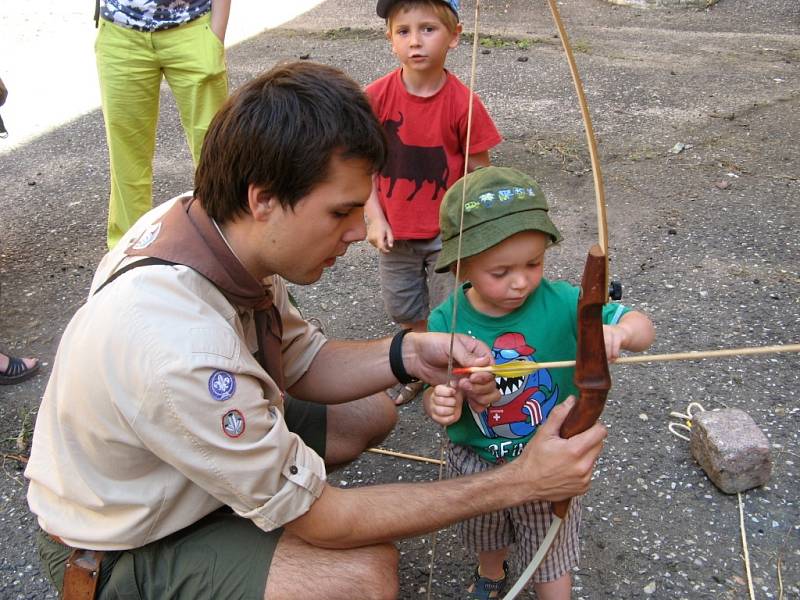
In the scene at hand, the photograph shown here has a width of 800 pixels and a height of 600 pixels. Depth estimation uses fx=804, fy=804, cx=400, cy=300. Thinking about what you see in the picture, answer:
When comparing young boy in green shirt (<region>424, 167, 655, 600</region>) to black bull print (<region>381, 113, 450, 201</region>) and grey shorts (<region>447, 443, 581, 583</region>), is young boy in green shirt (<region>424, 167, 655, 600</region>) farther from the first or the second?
→ black bull print (<region>381, 113, 450, 201</region>)

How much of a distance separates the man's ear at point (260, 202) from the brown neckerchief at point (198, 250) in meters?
0.10

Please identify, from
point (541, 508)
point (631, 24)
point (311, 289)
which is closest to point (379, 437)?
point (541, 508)

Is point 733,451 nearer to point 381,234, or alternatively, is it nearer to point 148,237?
point 381,234

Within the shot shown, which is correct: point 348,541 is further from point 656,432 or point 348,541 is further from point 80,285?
point 80,285

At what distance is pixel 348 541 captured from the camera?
1.67m

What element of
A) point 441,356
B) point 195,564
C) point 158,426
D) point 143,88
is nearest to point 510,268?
point 441,356

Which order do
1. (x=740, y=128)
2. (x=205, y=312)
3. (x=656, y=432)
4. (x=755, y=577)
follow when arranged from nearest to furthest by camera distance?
(x=205, y=312) < (x=755, y=577) < (x=656, y=432) < (x=740, y=128)

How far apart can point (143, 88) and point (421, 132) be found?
4.99 feet

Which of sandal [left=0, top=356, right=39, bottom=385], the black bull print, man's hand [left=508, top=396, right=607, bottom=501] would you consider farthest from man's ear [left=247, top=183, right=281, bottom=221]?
sandal [left=0, top=356, right=39, bottom=385]

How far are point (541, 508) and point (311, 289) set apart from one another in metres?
2.16

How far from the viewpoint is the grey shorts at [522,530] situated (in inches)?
72.9

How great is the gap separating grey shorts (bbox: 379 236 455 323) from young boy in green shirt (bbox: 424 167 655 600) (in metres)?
0.95

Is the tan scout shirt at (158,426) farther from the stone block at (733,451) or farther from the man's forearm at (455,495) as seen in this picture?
the stone block at (733,451)

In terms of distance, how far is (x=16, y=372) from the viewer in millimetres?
3115
